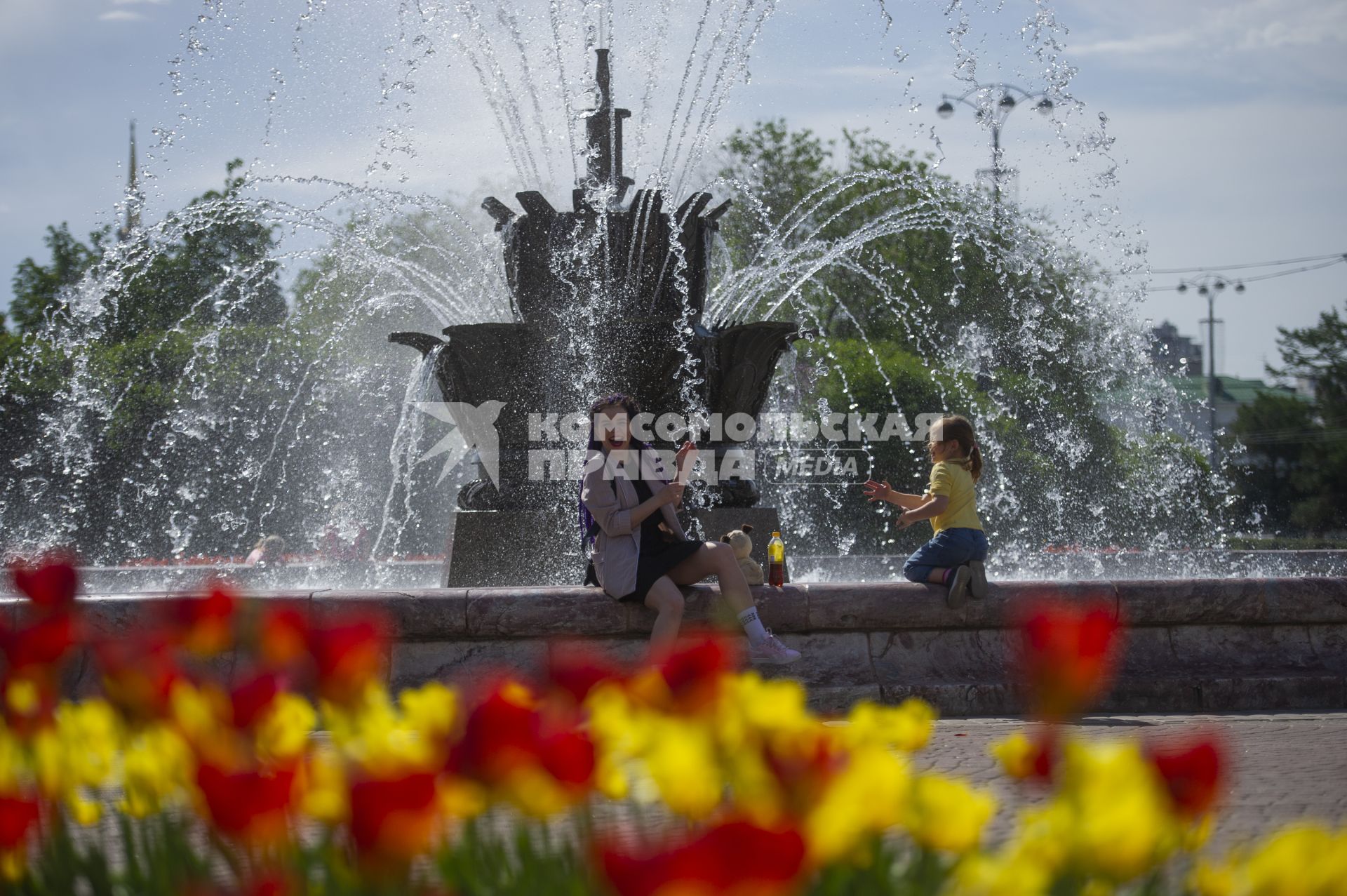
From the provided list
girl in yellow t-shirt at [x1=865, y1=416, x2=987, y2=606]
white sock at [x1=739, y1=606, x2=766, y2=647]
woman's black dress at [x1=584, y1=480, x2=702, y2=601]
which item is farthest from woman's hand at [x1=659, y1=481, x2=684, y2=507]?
girl in yellow t-shirt at [x1=865, y1=416, x2=987, y2=606]

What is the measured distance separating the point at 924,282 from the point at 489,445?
26754 mm

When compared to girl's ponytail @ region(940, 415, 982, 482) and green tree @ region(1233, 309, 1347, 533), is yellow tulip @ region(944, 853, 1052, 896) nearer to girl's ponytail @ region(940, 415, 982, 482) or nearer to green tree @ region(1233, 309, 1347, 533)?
girl's ponytail @ region(940, 415, 982, 482)

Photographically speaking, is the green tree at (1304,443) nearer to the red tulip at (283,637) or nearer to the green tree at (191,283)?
the green tree at (191,283)

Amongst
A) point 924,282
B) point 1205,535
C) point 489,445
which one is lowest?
point 1205,535

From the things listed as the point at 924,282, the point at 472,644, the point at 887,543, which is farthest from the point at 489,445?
the point at 924,282

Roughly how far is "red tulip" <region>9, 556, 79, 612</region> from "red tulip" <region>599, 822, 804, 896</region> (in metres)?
1.37

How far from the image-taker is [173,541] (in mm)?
25047

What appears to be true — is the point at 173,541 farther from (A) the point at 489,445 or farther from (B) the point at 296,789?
(B) the point at 296,789

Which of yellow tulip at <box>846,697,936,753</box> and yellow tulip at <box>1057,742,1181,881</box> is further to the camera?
yellow tulip at <box>846,697,936,753</box>

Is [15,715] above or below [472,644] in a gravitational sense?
above

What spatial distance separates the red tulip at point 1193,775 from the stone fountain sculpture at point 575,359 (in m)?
7.07

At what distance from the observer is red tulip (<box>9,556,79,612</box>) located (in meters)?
2.29

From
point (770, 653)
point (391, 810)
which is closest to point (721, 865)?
point (391, 810)

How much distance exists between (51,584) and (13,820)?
0.64 m
